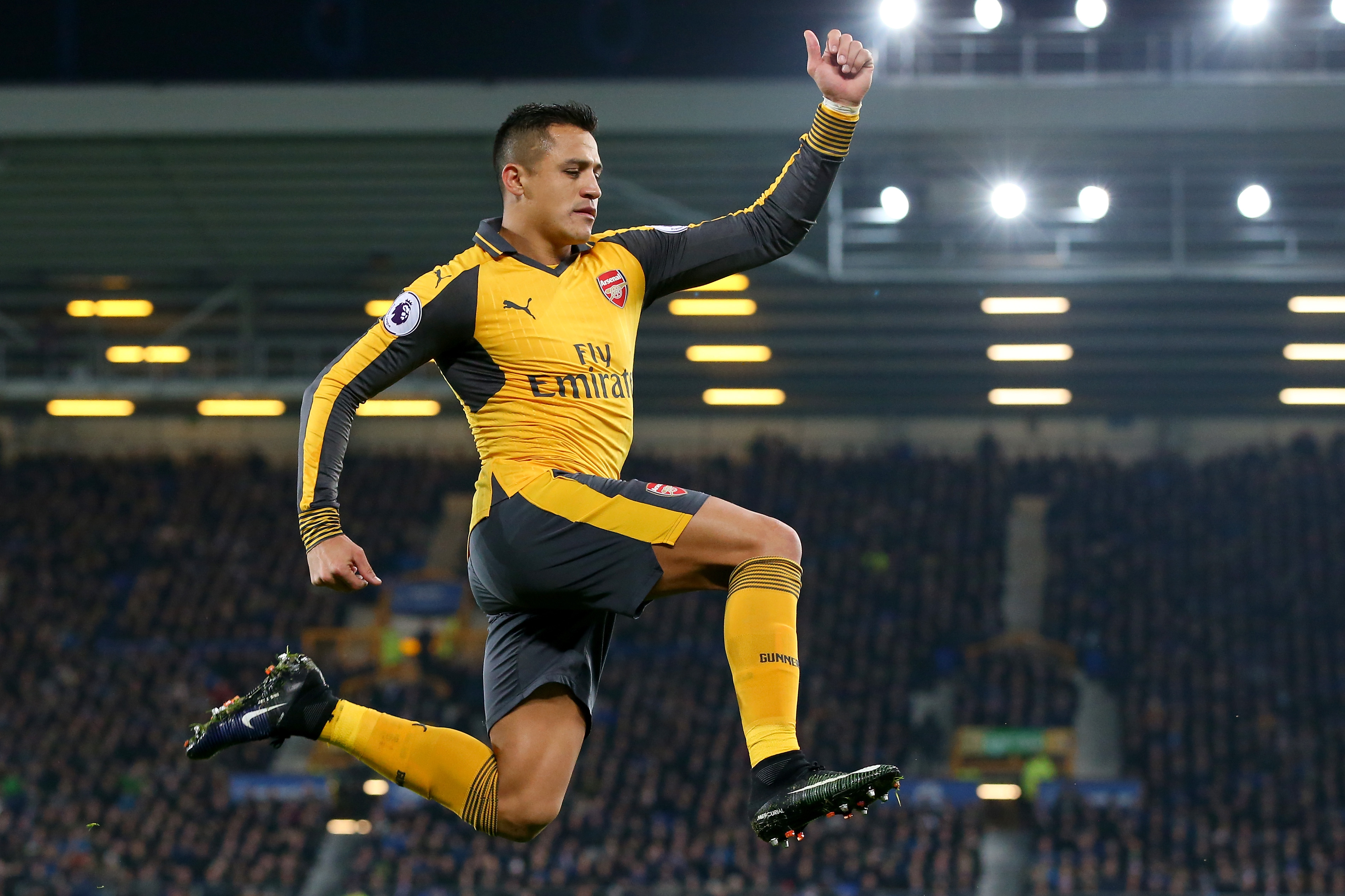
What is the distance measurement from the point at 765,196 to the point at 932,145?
45.8 ft

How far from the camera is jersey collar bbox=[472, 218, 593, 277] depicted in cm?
482

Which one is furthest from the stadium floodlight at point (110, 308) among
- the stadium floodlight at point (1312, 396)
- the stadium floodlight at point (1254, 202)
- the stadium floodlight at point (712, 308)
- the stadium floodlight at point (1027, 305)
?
→ the stadium floodlight at point (1312, 396)

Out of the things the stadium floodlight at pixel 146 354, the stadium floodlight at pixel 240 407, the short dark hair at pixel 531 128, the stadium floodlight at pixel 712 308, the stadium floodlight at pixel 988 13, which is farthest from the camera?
the stadium floodlight at pixel 240 407

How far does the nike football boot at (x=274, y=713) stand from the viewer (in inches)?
194

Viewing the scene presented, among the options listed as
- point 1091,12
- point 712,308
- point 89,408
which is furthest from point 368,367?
point 89,408

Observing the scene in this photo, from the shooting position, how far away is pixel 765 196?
201 inches

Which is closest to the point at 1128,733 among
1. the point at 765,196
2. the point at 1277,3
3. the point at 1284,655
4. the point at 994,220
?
the point at 1284,655

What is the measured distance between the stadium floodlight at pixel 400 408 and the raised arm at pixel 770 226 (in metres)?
19.4

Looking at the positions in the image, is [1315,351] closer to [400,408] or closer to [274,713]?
[400,408]

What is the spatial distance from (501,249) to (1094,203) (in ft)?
48.3

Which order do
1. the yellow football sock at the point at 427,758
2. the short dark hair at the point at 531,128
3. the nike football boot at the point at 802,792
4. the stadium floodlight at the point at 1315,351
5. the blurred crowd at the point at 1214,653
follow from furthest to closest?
the stadium floodlight at the point at 1315,351
the blurred crowd at the point at 1214,653
the yellow football sock at the point at 427,758
the short dark hair at the point at 531,128
the nike football boot at the point at 802,792

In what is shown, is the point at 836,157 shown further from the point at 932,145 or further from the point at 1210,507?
the point at 1210,507

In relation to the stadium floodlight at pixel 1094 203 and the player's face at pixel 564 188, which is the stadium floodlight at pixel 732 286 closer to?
the stadium floodlight at pixel 1094 203

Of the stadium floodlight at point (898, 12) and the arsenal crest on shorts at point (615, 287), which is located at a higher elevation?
the stadium floodlight at point (898, 12)
